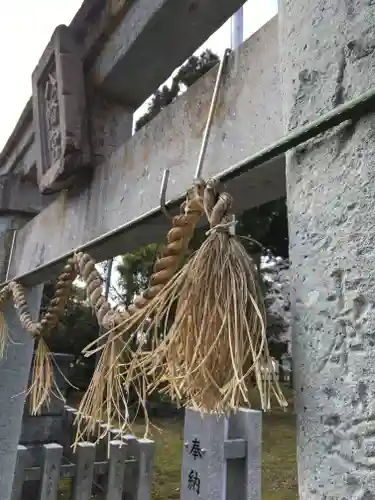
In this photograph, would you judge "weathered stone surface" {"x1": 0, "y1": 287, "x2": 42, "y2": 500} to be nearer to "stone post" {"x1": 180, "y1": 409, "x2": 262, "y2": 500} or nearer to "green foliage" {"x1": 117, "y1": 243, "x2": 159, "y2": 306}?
"stone post" {"x1": 180, "y1": 409, "x2": 262, "y2": 500}

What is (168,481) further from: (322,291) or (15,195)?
(322,291)

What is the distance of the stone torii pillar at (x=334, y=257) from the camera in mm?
433

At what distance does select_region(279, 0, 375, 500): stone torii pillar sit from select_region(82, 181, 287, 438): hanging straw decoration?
0.06m

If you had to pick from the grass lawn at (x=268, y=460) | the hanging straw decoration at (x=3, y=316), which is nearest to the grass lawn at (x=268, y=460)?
the grass lawn at (x=268, y=460)

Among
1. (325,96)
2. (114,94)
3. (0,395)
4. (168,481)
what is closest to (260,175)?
(325,96)

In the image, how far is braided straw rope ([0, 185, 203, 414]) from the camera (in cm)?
61

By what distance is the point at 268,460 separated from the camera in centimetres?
417

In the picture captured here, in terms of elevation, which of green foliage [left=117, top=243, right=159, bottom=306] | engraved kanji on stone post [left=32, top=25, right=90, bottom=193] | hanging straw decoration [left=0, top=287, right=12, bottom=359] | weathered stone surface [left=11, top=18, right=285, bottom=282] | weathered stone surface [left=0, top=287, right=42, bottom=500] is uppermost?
green foliage [left=117, top=243, right=159, bottom=306]

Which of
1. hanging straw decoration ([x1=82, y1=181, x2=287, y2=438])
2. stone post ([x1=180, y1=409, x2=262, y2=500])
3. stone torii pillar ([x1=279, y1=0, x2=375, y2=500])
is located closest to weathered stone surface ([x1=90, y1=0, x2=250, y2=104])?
stone torii pillar ([x1=279, y1=0, x2=375, y2=500])

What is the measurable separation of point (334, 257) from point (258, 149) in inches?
11.1

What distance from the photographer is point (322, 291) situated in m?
0.49

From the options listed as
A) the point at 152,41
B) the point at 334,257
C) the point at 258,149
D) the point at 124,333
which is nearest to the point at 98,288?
the point at 124,333

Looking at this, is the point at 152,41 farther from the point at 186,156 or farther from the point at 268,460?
the point at 268,460

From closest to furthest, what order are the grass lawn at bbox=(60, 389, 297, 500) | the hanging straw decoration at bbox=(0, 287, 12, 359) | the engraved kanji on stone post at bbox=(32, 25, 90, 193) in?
1. the engraved kanji on stone post at bbox=(32, 25, 90, 193)
2. the hanging straw decoration at bbox=(0, 287, 12, 359)
3. the grass lawn at bbox=(60, 389, 297, 500)
